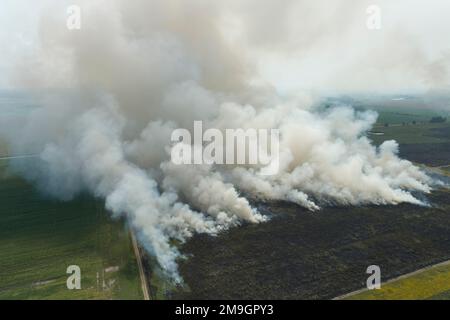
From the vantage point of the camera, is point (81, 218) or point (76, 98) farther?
point (76, 98)

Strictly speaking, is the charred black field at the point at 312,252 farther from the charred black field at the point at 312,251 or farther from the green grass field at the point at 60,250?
the green grass field at the point at 60,250

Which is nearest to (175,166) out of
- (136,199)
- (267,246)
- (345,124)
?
(136,199)

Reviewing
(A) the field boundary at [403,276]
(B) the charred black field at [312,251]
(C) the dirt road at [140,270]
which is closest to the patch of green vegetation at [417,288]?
(A) the field boundary at [403,276]

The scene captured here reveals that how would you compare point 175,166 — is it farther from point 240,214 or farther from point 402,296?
point 402,296

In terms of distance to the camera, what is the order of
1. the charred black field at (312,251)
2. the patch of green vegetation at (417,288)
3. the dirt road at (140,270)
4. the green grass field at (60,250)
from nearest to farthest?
the patch of green vegetation at (417,288)
the dirt road at (140,270)
the green grass field at (60,250)
the charred black field at (312,251)

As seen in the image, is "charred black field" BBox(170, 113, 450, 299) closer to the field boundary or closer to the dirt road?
the field boundary

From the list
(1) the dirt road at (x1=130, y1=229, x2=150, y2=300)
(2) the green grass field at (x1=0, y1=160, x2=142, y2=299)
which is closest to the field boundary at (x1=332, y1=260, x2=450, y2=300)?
(1) the dirt road at (x1=130, y1=229, x2=150, y2=300)
